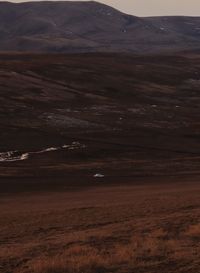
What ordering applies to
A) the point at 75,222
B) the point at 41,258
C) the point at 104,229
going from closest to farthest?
the point at 41,258 < the point at 104,229 < the point at 75,222

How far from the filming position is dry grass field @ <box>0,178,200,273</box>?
1616 centimetres

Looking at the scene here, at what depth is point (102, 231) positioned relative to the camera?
850 inches

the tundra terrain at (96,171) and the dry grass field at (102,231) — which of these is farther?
the tundra terrain at (96,171)

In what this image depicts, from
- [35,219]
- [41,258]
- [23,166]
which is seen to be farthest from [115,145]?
[41,258]

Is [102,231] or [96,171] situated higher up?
[102,231]

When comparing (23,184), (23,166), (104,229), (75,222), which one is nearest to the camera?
(104,229)

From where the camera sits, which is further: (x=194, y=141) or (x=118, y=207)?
(x=194, y=141)

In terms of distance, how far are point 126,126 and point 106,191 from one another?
33519 mm

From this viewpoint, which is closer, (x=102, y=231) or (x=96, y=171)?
(x=102, y=231)

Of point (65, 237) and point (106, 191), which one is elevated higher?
point (65, 237)

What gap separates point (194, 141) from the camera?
6212cm

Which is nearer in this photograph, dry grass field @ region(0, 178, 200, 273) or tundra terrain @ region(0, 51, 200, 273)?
dry grass field @ region(0, 178, 200, 273)

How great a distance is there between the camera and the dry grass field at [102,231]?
1616 cm

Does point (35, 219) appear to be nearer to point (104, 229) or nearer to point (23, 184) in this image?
point (104, 229)
